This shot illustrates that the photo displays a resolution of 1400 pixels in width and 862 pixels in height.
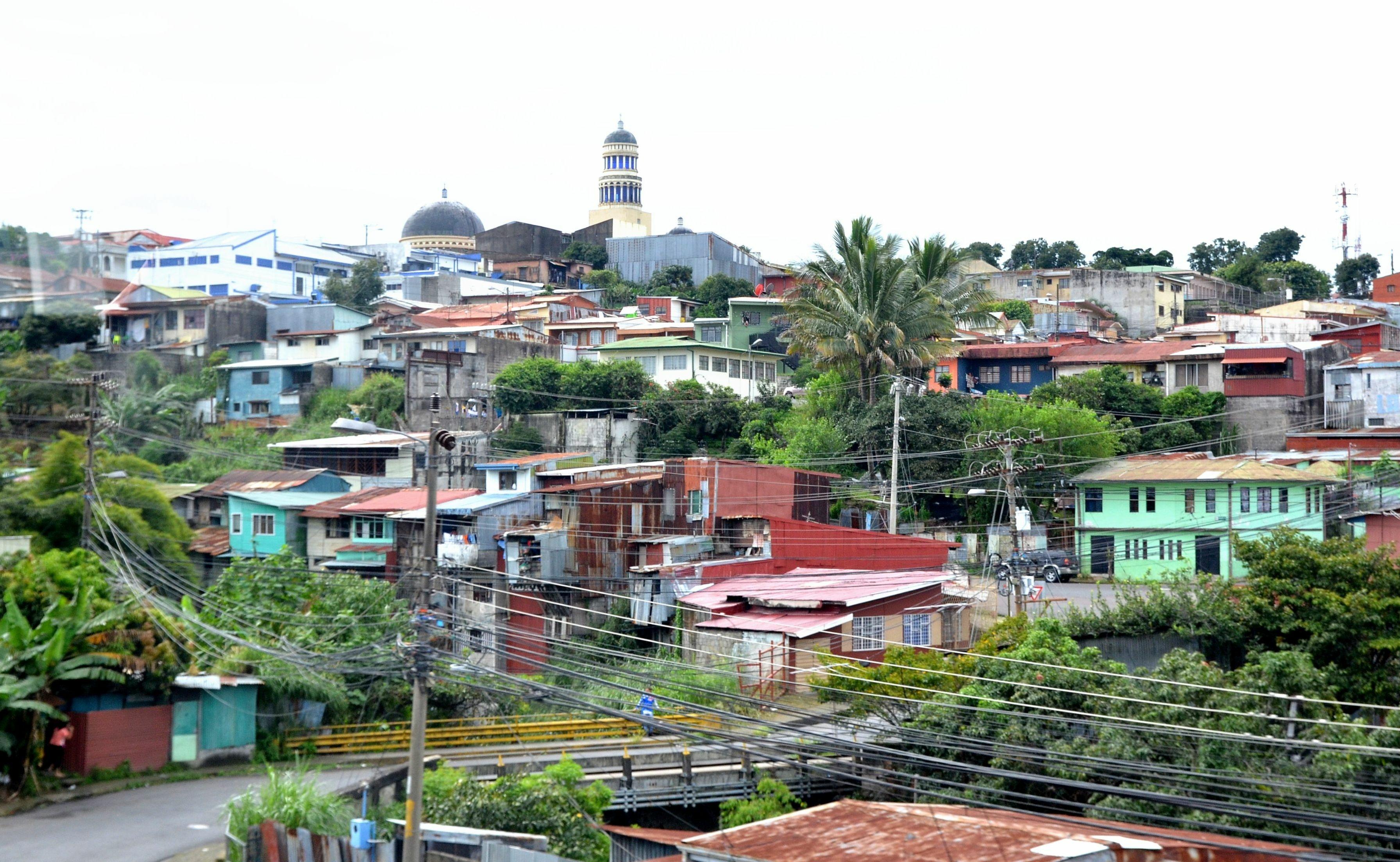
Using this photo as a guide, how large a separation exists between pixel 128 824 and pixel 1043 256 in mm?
72226

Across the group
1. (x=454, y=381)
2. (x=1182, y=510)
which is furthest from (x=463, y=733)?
(x=454, y=381)

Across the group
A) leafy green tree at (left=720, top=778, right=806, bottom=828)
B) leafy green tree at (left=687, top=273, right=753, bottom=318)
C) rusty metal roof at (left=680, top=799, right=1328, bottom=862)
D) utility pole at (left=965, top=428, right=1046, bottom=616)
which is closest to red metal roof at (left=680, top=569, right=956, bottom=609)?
utility pole at (left=965, top=428, right=1046, bottom=616)

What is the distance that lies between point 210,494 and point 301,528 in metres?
3.87

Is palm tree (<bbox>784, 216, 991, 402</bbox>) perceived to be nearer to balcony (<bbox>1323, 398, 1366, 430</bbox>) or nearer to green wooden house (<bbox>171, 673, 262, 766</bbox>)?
balcony (<bbox>1323, 398, 1366, 430</bbox>)

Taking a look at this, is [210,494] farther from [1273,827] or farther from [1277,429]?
[1277,429]

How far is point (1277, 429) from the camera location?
4444 centimetres

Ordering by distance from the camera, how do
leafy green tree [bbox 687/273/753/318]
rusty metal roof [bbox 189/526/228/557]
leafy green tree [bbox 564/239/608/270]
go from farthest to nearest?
leafy green tree [bbox 564/239/608/270] < leafy green tree [bbox 687/273/753/318] < rusty metal roof [bbox 189/526/228/557]

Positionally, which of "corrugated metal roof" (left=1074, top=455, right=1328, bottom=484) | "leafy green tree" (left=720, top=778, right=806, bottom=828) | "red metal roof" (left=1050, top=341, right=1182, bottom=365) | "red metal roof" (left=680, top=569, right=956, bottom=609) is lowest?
"leafy green tree" (left=720, top=778, right=806, bottom=828)

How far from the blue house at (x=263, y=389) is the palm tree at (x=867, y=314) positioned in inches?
786

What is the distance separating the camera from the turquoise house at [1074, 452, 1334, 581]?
3509 centimetres

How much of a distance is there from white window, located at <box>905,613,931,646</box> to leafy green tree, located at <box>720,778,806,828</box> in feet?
22.9

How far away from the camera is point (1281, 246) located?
266ft

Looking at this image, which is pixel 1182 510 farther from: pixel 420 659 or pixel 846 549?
pixel 420 659

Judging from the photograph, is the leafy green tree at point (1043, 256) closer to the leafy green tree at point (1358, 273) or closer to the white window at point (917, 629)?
the leafy green tree at point (1358, 273)
